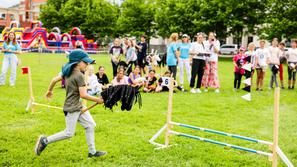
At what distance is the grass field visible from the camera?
5320mm

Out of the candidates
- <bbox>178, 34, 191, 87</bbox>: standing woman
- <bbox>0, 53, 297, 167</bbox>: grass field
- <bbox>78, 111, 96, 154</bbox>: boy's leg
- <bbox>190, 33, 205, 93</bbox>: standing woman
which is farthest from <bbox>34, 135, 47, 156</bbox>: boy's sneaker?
<bbox>178, 34, 191, 87</bbox>: standing woman

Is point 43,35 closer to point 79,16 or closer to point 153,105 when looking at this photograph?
point 79,16

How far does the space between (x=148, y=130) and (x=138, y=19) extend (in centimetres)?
4222

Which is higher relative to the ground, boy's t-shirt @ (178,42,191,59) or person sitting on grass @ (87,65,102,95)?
boy's t-shirt @ (178,42,191,59)

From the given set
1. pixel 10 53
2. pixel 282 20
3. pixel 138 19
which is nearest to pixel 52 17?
pixel 138 19

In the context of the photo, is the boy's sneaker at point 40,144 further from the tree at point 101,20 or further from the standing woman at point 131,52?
the tree at point 101,20

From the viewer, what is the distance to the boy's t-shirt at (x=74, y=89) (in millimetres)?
4922

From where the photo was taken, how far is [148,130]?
6977 mm

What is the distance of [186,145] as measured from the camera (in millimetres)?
6051

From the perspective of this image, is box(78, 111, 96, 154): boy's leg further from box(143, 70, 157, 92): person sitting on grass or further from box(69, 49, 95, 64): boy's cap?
box(143, 70, 157, 92): person sitting on grass

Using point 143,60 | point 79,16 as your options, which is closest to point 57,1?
point 79,16

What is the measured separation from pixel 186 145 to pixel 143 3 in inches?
1780

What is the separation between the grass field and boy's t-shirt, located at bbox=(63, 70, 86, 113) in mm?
829

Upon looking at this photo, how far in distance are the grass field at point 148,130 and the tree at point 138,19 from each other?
1477 inches
